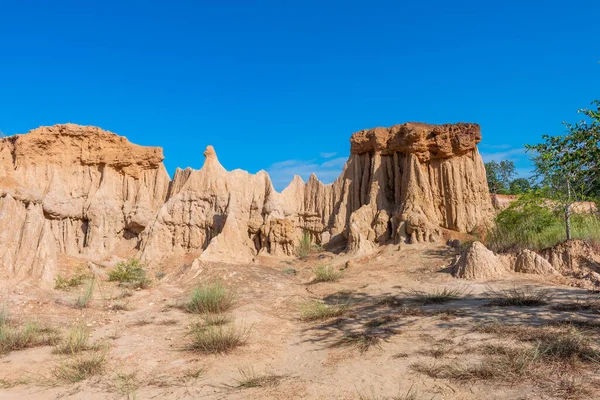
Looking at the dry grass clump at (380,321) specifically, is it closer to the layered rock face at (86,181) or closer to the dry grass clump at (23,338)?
the dry grass clump at (23,338)

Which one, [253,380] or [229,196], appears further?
[229,196]

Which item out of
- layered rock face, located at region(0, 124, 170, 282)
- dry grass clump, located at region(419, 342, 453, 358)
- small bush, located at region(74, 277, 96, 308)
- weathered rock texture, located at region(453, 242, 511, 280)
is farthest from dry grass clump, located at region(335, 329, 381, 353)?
layered rock face, located at region(0, 124, 170, 282)

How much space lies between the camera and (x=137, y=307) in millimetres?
8945

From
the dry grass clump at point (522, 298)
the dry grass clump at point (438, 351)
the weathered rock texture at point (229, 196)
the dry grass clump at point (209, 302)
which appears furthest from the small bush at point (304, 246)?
the dry grass clump at point (438, 351)

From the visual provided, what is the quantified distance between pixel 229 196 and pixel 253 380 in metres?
16.6

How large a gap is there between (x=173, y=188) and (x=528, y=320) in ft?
63.2

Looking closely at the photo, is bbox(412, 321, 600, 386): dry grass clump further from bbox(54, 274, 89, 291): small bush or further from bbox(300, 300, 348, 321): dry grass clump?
bbox(54, 274, 89, 291): small bush

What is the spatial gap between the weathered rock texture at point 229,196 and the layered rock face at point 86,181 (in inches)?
2.1

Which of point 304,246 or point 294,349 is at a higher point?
point 304,246

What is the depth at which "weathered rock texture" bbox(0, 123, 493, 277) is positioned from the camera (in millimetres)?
17703

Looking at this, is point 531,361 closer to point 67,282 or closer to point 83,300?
point 83,300

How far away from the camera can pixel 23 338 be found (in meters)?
5.81

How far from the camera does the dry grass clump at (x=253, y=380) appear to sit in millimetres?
4108

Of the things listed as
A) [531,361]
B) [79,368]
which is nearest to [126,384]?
[79,368]
